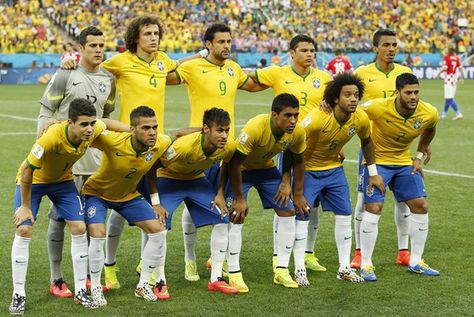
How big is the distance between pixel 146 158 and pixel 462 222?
5226mm

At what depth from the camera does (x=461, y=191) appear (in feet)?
45.1

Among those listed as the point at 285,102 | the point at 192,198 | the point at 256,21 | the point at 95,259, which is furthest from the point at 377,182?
the point at 256,21

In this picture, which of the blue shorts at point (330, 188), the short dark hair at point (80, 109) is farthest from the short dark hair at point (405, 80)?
the short dark hair at point (80, 109)

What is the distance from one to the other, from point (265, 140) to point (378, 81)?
1934mm

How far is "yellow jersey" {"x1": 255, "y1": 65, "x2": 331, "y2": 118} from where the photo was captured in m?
9.36

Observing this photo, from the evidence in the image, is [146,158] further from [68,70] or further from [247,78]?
[247,78]

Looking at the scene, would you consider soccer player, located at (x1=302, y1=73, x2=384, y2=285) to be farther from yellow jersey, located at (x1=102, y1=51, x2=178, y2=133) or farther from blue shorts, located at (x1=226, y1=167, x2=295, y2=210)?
yellow jersey, located at (x1=102, y1=51, x2=178, y2=133)

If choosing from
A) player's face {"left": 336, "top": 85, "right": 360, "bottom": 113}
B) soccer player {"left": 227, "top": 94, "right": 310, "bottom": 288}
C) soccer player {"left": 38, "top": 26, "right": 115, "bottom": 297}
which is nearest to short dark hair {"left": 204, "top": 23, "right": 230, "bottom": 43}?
soccer player {"left": 227, "top": 94, "right": 310, "bottom": 288}

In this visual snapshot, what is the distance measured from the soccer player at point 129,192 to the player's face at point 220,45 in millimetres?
1335

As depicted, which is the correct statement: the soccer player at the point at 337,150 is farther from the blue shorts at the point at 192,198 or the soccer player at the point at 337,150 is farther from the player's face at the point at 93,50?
the player's face at the point at 93,50

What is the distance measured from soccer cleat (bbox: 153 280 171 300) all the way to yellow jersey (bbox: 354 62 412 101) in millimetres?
3024

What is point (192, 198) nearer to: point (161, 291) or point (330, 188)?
point (161, 291)

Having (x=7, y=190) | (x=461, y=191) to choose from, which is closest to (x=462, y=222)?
(x=461, y=191)

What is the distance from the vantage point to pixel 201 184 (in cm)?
859
